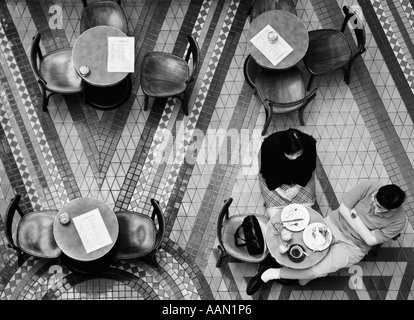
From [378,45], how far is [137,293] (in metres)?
4.61

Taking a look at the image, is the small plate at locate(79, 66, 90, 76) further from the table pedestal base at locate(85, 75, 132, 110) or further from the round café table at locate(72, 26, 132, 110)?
the table pedestal base at locate(85, 75, 132, 110)

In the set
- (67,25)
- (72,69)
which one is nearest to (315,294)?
(72,69)

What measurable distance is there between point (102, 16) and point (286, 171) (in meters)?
3.08

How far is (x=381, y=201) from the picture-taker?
7.22m

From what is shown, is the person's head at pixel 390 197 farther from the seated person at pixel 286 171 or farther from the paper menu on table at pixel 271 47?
the paper menu on table at pixel 271 47

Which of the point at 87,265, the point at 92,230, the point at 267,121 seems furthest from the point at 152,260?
the point at 267,121

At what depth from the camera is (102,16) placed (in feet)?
28.5

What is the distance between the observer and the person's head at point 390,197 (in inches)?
282

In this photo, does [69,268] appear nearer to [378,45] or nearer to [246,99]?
[246,99]

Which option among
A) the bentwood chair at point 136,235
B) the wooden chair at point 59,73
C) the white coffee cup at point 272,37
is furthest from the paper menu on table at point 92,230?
the white coffee cup at point 272,37

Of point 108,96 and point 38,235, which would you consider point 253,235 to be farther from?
point 108,96

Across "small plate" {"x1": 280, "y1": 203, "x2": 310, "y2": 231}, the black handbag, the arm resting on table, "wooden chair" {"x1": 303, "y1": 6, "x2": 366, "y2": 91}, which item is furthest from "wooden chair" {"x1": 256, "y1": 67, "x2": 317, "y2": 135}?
the arm resting on table

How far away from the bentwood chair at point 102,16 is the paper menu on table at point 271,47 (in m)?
1.69

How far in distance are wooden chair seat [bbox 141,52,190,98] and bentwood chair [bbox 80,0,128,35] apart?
532 mm
